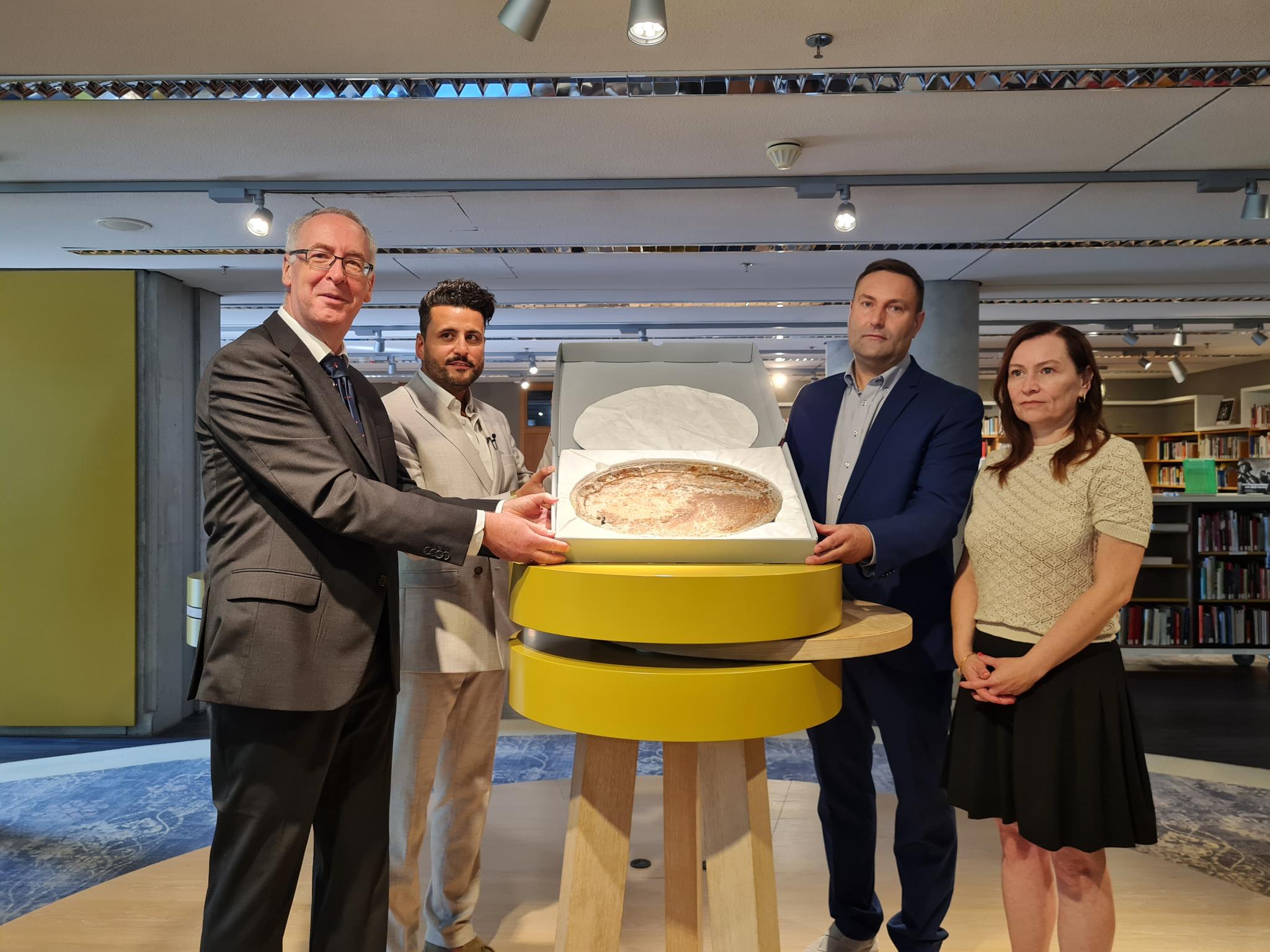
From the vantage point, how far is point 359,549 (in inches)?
60.7

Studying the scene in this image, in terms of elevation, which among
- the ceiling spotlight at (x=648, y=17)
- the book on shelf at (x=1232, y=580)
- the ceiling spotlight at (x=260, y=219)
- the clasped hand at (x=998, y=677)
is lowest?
the book on shelf at (x=1232, y=580)

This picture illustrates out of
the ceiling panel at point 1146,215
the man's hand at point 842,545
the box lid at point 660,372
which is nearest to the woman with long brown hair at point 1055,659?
the man's hand at point 842,545

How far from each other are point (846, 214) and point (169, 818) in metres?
3.70

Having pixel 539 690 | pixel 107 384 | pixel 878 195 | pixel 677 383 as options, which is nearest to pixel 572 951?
pixel 539 690

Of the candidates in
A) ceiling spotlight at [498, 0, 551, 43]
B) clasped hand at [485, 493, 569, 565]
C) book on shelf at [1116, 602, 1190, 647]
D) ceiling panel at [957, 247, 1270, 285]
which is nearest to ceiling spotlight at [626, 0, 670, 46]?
ceiling spotlight at [498, 0, 551, 43]

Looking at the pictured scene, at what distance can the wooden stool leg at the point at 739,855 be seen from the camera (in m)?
1.37

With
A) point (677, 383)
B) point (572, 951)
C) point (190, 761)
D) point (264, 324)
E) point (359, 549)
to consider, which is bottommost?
→ point (190, 761)

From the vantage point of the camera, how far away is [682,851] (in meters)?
1.54

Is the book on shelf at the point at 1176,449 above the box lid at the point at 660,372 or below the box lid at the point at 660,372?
above

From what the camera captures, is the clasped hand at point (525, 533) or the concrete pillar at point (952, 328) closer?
the clasped hand at point (525, 533)

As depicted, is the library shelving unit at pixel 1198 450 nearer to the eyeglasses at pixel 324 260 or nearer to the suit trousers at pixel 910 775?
the suit trousers at pixel 910 775

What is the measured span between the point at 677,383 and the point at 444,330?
2.06ft

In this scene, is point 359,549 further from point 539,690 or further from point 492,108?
point 492,108

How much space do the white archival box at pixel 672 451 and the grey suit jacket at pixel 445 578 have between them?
1.42 ft
